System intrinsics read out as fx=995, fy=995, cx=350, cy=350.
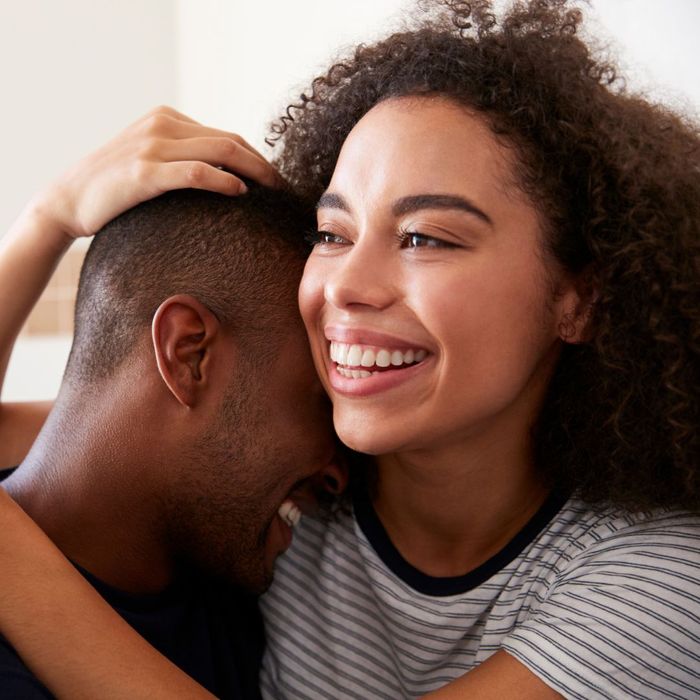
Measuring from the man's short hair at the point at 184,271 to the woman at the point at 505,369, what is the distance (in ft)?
0.26

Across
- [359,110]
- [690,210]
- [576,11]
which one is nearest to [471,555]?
[690,210]

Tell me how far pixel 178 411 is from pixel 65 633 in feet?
1.11

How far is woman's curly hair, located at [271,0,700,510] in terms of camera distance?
4.27 feet

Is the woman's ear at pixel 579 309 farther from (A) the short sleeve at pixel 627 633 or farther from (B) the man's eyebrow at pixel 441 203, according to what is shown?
(A) the short sleeve at pixel 627 633

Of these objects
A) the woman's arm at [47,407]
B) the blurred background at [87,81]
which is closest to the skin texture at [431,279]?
the woman's arm at [47,407]

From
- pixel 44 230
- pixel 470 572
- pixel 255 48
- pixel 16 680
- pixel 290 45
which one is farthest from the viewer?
pixel 255 48

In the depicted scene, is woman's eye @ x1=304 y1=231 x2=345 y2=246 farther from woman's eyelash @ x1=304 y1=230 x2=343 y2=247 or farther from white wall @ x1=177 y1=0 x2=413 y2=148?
white wall @ x1=177 y1=0 x2=413 y2=148

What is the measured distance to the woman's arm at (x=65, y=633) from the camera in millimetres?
1135

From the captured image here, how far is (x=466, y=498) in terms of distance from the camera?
1457mm

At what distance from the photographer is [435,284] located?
121 cm

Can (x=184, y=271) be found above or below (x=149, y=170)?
below

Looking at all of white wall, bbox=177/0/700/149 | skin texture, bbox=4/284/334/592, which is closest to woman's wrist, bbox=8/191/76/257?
skin texture, bbox=4/284/334/592

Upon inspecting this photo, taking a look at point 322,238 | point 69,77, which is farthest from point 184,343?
point 69,77

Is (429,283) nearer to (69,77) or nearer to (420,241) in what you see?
(420,241)
